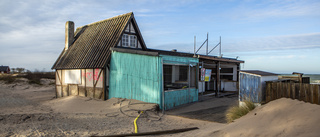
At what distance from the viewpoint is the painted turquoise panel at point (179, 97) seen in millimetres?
10992

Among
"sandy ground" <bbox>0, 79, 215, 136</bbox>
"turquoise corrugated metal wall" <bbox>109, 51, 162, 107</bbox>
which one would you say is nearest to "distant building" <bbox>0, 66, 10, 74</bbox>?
"turquoise corrugated metal wall" <bbox>109, 51, 162, 107</bbox>

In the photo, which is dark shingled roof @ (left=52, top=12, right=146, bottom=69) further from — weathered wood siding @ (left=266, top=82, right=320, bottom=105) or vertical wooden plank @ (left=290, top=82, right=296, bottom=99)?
vertical wooden plank @ (left=290, top=82, right=296, bottom=99)

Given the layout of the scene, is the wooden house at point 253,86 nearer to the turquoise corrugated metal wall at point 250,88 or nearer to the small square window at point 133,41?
the turquoise corrugated metal wall at point 250,88

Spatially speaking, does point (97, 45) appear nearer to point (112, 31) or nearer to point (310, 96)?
point (112, 31)

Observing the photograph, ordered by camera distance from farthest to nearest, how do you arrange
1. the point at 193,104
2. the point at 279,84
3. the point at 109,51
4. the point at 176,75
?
the point at 176,75, the point at 109,51, the point at 193,104, the point at 279,84

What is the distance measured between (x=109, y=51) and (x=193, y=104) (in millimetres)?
6135

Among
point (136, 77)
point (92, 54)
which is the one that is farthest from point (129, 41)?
point (136, 77)

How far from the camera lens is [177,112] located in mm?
10344

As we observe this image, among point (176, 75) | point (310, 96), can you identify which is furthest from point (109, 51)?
point (310, 96)

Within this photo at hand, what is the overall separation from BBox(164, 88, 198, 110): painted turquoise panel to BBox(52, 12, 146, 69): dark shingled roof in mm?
4557

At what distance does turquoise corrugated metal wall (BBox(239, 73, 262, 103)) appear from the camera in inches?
332

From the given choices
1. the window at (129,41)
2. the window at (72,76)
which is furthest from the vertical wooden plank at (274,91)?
the window at (72,76)

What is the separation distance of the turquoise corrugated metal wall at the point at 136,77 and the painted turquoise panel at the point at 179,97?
0.68 m

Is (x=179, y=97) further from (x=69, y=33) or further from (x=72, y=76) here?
(x=69, y=33)
